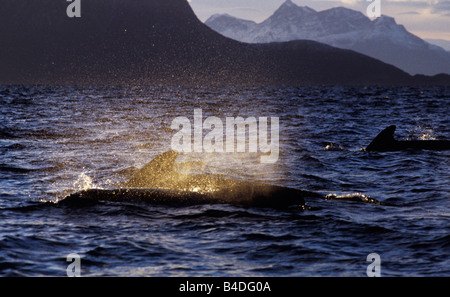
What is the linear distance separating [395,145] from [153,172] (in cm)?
1256

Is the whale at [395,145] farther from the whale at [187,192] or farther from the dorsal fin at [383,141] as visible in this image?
the whale at [187,192]

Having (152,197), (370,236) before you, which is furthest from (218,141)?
(370,236)

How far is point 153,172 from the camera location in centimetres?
1209

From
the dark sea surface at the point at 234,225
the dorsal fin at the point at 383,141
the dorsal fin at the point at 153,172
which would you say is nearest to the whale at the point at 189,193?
the dorsal fin at the point at 153,172

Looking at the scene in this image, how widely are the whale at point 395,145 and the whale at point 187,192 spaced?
32.6ft

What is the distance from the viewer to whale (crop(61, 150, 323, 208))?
11.1 meters

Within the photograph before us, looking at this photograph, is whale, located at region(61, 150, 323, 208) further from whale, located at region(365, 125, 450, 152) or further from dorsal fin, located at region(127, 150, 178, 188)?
whale, located at region(365, 125, 450, 152)

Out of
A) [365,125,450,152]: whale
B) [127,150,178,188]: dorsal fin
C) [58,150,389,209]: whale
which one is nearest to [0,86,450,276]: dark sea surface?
[58,150,389,209]: whale

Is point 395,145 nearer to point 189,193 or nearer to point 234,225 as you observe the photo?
point 189,193

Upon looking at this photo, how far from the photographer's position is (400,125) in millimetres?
34750

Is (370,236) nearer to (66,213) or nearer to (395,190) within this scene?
(395,190)

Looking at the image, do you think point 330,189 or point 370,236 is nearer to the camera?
point 370,236
